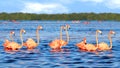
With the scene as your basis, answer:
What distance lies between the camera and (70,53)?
29.4m

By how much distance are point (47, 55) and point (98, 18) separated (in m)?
112

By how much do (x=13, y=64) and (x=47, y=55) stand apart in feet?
16.0

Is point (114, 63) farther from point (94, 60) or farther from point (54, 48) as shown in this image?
point (54, 48)

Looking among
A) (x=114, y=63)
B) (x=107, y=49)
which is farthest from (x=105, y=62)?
(x=107, y=49)

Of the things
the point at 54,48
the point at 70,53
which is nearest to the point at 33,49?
the point at 54,48

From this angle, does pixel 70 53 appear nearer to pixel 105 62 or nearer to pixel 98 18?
pixel 105 62

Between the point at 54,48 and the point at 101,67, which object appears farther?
the point at 54,48

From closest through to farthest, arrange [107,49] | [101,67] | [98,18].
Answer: [101,67], [107,49], [98,18]

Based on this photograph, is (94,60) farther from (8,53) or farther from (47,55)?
(8,53)

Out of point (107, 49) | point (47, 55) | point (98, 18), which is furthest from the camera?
point (98, 18)

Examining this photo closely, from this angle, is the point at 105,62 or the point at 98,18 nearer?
the point at 105,62

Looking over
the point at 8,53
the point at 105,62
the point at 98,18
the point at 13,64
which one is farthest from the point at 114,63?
the point at 98,18

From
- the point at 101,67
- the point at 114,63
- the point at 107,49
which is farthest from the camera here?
the point at 107,49

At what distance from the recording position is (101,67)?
22297mm
